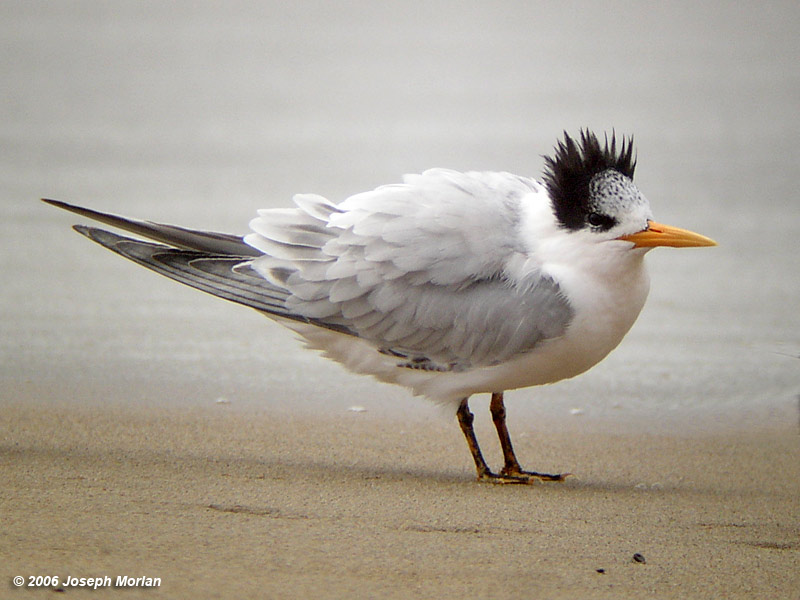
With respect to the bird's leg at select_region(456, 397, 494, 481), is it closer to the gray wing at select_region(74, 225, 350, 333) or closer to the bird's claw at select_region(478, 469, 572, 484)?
the bird's claw at select_region(478, 469, 572, 484)

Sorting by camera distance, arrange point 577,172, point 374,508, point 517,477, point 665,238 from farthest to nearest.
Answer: point 517,477 < point 577,172 < point 665,238 < point 374,508

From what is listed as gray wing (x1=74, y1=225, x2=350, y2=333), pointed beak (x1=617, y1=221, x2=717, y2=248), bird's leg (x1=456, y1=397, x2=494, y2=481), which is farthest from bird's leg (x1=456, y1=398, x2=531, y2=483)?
pointed beak (x1=617, y1=221, x2=717, y2=248)

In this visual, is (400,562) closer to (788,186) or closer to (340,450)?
(340,450)

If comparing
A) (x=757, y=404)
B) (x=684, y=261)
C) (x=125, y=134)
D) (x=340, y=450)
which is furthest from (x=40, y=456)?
(x=125, y=134)

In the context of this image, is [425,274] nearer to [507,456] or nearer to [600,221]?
[600,221]

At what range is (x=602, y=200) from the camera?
12.3 ft

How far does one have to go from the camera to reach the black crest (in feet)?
12.4

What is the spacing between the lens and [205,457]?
392 centimetres

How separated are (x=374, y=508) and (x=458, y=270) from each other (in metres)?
0.83

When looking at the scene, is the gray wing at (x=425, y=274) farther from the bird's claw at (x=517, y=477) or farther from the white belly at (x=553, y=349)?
the bird's claw at (x=517, y=477)

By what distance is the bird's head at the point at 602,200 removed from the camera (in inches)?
147

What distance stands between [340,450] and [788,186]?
525 centimetres

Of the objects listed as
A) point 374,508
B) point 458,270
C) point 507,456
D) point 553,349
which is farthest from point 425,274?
point 374,508

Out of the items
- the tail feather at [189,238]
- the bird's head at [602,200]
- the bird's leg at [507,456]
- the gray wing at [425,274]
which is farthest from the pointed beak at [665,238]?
the tail feather at [189,238]
